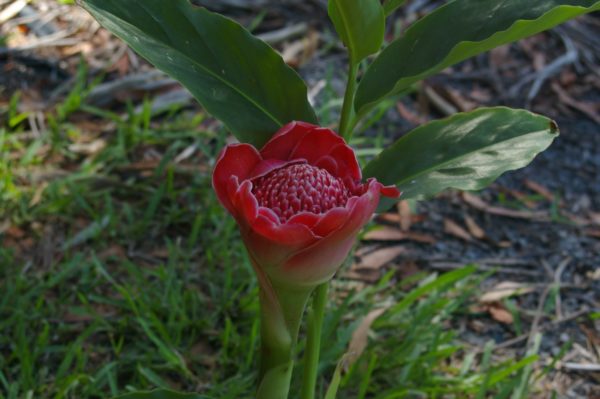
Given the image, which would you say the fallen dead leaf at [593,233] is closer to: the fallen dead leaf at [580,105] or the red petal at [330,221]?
the fallen dead leaf at [580,105]

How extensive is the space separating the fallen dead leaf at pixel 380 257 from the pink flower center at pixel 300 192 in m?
1.29

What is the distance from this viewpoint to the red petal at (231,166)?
1.17 meters

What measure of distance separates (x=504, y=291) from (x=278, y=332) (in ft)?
4.39

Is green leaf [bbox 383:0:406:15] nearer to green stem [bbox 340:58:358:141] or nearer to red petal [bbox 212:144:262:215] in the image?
green stem [bbox 340:58:358:141]

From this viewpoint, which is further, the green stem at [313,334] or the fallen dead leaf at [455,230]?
the fallen dead leaf at [455,230]

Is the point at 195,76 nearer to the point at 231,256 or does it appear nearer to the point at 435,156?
the point at 435,156

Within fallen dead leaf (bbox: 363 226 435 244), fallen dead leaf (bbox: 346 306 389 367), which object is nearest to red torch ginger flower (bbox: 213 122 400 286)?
fallen dead leaf (bbox: 346 306 389 367)

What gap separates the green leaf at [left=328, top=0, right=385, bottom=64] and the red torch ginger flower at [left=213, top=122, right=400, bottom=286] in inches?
6.2

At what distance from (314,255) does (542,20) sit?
481 mm

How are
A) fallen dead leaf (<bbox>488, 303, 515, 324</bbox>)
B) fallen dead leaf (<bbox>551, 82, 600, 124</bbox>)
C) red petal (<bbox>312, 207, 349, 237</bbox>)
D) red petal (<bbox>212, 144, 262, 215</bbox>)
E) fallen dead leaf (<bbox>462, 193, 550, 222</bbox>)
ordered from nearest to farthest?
1. red petal (<bbox>312, 207, 349, 237</bbox>)
2. red petal (<bbox>212, 144, 262, 215</bbox>)
3. fallen dead leaf (<bbox>488, 303, 515, 324</bbox>)
4. fallen dead leaf (<bbox>462, 193, 550, 222</bbox>)
5. fallen dead leaf (<bbox>551, 82, 600, 124</bbox>)

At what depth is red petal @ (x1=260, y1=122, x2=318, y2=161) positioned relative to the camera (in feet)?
4.07

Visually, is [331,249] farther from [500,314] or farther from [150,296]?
[500,314]

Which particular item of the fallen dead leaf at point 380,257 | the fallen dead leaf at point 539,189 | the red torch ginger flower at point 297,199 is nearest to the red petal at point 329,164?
the red torch ginger flower at point 297,199

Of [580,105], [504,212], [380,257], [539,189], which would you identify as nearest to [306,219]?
[380,257]
